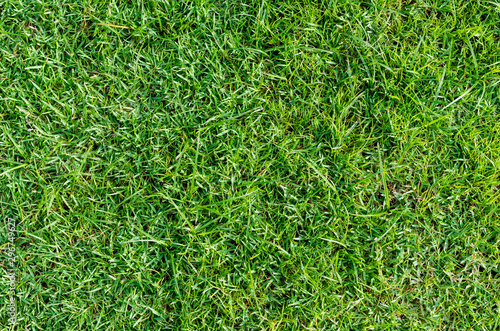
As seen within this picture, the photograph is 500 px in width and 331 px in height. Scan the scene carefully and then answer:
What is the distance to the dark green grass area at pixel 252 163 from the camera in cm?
222

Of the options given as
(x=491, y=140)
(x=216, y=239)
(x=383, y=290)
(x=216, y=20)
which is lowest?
(x=383, y=290)

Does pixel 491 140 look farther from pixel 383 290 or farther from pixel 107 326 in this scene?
pixel 107 326

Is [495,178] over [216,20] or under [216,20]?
under

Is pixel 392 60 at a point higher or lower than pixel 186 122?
higher

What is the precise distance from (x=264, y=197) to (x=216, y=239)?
1.17 feet

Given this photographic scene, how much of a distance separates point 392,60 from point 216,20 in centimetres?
106

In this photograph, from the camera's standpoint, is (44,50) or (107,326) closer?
(107,326)

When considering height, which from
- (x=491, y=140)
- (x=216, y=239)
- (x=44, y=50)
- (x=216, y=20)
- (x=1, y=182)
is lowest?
(x=216, y=239)

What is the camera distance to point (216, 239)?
2227 mm

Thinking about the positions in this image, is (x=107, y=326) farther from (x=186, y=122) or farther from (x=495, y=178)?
(x=495, y=178)

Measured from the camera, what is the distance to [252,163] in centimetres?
227

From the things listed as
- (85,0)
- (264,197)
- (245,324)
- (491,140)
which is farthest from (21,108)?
(491,140)

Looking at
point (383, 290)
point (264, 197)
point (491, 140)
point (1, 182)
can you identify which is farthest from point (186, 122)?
point (491, 140)

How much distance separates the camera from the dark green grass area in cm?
222
